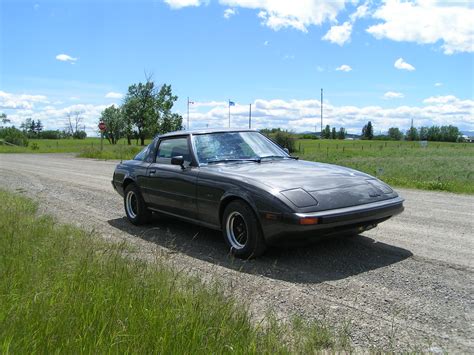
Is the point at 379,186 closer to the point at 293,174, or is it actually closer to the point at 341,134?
the point at 293,174

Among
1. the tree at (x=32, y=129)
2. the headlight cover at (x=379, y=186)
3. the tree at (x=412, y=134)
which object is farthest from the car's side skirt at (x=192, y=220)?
the tree at (x=32, y=129)

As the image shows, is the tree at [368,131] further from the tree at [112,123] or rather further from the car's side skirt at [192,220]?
the car's side skirt at [192,220]

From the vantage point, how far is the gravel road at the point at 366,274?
3.42 m

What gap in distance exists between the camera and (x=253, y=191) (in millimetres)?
4914

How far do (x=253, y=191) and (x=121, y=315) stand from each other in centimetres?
225

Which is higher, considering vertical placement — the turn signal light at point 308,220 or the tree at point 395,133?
the tree at point 395,133

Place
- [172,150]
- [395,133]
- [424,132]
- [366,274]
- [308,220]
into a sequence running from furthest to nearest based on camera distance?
[395,133] < [424,132] < [172,150] < [366,274] < [308,220]

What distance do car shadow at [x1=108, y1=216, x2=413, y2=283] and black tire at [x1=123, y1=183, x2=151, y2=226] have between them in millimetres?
638

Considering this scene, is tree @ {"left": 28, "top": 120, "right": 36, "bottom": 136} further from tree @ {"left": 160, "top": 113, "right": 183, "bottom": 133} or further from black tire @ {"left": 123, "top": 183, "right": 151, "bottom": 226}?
black tire @ {"left": 123, "top": 183, "right": 151, "bottom": 226}

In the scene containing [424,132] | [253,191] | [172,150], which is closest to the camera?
[253,191]

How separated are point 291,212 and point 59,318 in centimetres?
243

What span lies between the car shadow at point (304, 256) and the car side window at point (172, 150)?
43.8 inches

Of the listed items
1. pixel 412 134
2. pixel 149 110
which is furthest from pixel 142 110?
pixel 412 134

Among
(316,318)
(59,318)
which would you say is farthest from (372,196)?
(59,318)
